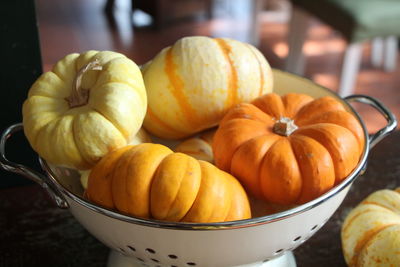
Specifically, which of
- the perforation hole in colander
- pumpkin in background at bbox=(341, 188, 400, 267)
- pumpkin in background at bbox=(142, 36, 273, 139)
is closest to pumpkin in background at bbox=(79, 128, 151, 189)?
pumpkin in background at bbox=(142, 36, 273, 139)

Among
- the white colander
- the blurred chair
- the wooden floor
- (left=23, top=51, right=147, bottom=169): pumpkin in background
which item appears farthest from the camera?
the wooden floor

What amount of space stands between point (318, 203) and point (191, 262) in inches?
5.2

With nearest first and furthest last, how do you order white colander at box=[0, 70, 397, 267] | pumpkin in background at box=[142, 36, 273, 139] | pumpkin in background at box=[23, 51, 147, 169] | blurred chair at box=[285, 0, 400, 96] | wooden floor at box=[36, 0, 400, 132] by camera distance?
white colander at box=[0, 70, 397, 267], pumpkin in background at box=[23, 51, 147, 169], pumpkin in background at box=[142, 36, 273, 139], blurred chair at box=[285, 0, 400, 96], wooden floor at box=[36, 0, 400, 132]

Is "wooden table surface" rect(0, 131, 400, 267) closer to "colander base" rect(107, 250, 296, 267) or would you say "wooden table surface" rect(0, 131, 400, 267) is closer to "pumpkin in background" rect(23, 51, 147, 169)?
"colander base" rect(107, 250, 296, 267)

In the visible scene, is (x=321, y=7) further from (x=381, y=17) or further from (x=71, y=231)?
(x=71, y=231)

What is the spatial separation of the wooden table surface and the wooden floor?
1446 mm

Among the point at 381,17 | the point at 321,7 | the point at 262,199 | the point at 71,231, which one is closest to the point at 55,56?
the point at 321,7

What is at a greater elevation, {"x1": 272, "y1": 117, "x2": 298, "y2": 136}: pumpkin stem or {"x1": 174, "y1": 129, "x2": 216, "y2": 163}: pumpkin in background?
{"x1": 272, "y1": 117, "x2": 298, "y2": 136}: pumpkin stem

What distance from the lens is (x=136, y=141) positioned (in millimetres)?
611

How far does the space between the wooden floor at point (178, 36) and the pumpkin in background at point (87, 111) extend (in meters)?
1.71

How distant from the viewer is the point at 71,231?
0.65 metres

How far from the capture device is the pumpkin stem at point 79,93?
0.54 m

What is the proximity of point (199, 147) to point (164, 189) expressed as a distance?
195 millimetres

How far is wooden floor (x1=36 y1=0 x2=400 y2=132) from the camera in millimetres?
2369
